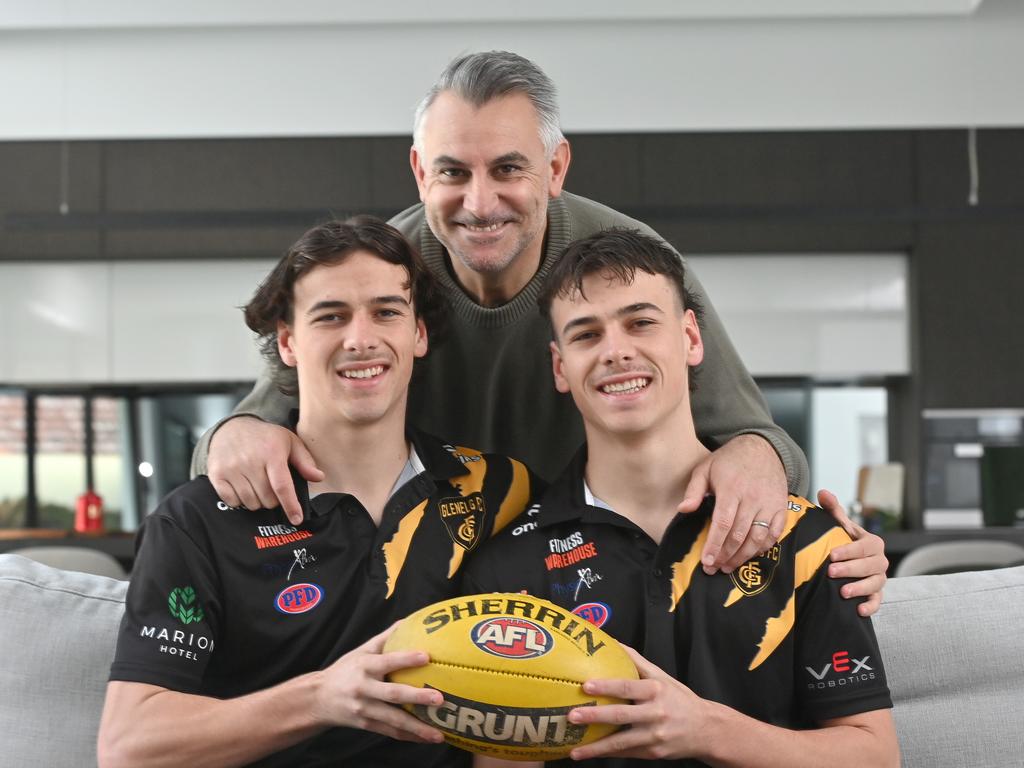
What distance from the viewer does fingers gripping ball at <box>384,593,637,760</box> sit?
4.40 feet

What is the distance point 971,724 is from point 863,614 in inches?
15.1

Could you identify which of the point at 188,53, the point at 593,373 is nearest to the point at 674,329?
the point at 593,373

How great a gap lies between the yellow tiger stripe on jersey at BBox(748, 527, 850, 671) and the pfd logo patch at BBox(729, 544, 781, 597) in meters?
0.03

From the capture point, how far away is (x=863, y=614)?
1602 millimetres

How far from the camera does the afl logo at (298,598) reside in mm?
1683

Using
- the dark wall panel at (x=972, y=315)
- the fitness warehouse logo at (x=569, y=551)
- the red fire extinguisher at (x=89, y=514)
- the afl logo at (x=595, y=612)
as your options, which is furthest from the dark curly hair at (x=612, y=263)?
the red fire extinguisher at (x=89, y=514)

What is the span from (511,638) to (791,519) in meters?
0.55

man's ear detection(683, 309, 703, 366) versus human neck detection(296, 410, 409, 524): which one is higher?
man's ear detection(683, 309, 703, 366)

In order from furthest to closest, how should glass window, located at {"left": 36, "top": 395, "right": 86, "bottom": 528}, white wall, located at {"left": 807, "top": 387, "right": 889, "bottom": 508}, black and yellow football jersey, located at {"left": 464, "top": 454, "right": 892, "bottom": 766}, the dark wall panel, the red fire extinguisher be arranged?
glass window, located at {"left": 36, "top": 395, "right": 86, "bottom": 528} → white wall, located at {"left": 807, "top": 387, "right": 889, "bottom": 508} → the red fire extinguisher → the dark wall panel → black and yellow football jersey, located at {"left": 464, "top": 454, "right": 892, "bottom": 766}

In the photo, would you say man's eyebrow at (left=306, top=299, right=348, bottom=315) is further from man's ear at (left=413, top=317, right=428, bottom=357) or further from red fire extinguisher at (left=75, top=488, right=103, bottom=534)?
red fire extinguisher at (left=75, top=488, right=103, bottom=534)

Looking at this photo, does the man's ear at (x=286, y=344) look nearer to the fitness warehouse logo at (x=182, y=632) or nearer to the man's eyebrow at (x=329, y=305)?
the man's eyebrow at (x=329, y=305)

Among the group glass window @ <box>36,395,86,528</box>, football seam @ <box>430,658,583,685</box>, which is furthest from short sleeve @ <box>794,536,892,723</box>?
glass window @ <box>36,395,86,528</box>

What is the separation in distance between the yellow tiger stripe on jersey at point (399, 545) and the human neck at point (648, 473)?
11.6 inches

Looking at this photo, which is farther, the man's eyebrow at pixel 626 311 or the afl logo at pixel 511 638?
the man's eyebrow at pixel 626 311
